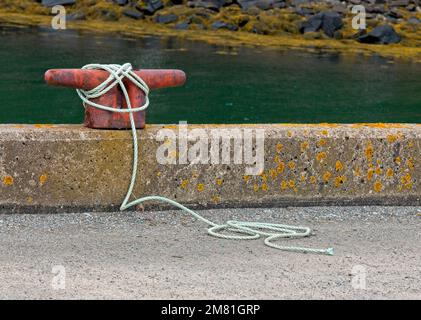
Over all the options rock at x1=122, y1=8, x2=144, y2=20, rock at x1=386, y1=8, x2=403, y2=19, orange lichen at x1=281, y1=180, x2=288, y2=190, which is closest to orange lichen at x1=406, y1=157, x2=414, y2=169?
orange lichen at x1=281, y1=180, x2=288, y2=190

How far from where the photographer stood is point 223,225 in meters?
6.55

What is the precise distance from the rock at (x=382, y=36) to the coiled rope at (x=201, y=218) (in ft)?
107

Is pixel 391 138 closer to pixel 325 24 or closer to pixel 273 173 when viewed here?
pixel 273 173

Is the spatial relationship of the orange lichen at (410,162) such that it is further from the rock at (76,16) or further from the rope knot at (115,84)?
the rock at (76,16)

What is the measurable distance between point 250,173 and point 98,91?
116 cm

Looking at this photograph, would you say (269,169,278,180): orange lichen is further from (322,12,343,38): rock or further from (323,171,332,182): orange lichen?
(322,12,343,38): rock

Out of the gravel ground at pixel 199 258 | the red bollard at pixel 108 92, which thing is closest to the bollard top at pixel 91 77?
the red bollard at pixel 108 92

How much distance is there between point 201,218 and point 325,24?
33.6m

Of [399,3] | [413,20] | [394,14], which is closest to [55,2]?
[394,14]

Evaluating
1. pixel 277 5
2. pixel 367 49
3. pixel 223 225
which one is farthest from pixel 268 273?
pixel 277 5

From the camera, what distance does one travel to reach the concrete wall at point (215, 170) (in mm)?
6738

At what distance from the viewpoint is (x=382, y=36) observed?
127 feet

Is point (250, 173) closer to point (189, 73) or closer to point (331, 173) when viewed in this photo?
point (331, 173)

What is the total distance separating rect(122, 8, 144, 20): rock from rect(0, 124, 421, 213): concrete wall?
115ft
